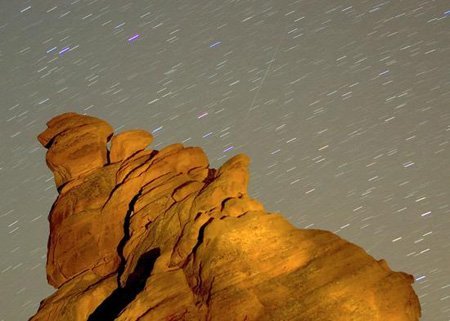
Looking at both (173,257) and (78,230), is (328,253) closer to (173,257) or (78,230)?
(173,257)

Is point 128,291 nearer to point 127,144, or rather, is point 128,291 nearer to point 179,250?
point 179,250

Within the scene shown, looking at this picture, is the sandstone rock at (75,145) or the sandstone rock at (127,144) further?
the sandstone rock at (75,145)

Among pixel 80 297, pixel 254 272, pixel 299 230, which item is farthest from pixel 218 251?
pixel 80 297

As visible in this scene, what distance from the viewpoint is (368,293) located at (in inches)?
928

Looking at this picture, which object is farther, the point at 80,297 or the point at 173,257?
the point at 80,297

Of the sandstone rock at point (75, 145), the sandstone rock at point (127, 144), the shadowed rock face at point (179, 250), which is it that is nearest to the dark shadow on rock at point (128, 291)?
the shadowed rock face at point (179, 250)

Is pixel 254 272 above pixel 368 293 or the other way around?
above

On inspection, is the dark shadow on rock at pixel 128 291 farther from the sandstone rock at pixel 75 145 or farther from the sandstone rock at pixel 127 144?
the sandstone rock at pixel 75 145

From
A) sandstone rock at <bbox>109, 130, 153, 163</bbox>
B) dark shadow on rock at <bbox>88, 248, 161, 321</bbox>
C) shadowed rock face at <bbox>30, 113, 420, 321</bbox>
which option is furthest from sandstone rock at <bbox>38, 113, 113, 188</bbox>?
dark shadow on rock at <bbox>88, 248, 161, 321</bbox>

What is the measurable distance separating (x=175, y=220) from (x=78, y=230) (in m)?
8.73

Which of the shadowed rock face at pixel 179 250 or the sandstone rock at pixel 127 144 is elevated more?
the sandstone rock at pixel 127 144

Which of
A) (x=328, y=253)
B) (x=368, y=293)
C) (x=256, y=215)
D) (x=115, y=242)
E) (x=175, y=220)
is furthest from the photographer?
(x=115, y=242)

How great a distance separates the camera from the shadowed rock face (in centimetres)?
2384

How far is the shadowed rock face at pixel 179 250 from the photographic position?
2384 cm
